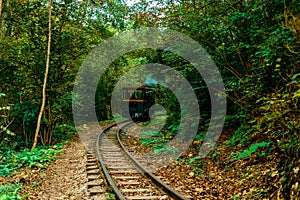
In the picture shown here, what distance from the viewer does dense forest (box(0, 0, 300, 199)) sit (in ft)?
15.7

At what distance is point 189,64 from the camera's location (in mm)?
9328

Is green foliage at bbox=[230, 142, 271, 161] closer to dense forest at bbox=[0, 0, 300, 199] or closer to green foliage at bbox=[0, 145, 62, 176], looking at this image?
dense forest at bbox=[0, 0, 300, 199]

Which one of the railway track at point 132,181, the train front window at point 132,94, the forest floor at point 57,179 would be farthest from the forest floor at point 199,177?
the train front window at point 132,94

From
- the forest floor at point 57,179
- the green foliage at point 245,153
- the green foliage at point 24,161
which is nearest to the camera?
the forest floor at point 57,179

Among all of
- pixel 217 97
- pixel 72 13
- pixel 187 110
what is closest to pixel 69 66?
pixel 72 13

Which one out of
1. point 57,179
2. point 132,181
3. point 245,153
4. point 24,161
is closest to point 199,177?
point 245,153

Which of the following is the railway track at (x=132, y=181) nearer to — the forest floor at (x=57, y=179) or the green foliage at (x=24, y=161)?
the forest floor at (x=57, y=179)

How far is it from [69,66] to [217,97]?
696cm

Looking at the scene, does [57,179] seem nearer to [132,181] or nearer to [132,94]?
[132,181]

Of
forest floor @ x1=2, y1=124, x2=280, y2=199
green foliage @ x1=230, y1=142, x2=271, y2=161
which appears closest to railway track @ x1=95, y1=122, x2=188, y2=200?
forest floor @ x1=2, y1=124, x2=280, y2=199

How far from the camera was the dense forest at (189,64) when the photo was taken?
4.79 m

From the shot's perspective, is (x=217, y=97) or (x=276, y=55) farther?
(x=217, y=97)

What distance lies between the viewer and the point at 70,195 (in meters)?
5.44

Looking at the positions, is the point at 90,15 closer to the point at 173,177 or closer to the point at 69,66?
the point at 69,66
